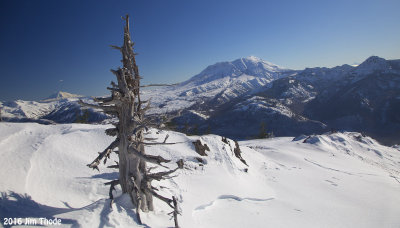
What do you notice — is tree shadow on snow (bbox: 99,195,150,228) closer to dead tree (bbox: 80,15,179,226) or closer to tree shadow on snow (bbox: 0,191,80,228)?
dead tree (bbox: 80,15,179,226)

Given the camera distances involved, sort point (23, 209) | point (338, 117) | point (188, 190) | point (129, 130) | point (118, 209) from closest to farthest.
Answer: point (23, 209) → point (118, 209) → point (129, 130) → point (188, 190) → point (338, 117)

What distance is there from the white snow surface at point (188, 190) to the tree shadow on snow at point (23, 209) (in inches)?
0.8

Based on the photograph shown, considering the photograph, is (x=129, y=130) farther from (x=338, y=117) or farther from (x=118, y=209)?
(x=338, y=117)

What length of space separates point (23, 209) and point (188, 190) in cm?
778

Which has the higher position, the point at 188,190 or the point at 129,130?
the point at 129,130

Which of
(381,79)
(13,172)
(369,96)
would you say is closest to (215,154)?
(13,172)

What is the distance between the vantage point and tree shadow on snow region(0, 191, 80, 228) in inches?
188

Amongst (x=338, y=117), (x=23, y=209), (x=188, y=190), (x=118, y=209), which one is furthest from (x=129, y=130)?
(x=338, y=117)

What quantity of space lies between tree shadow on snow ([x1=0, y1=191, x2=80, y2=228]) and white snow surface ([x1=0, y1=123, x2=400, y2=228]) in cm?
2

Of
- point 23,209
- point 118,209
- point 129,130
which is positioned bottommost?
point 118,209

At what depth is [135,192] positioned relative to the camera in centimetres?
623

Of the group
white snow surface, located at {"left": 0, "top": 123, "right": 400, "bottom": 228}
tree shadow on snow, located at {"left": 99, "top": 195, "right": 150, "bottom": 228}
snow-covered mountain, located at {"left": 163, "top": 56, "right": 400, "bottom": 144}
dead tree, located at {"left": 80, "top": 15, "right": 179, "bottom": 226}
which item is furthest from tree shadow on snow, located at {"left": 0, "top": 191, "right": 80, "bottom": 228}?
snow-covered mountain, located at {"left": 163, "top": 56, "right": 400, "bottom": 144}

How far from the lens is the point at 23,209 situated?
205 inches

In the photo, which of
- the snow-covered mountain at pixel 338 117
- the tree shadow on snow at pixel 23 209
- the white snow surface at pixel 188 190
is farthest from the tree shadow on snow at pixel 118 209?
the snow-covered mountain at pixel 338 117
